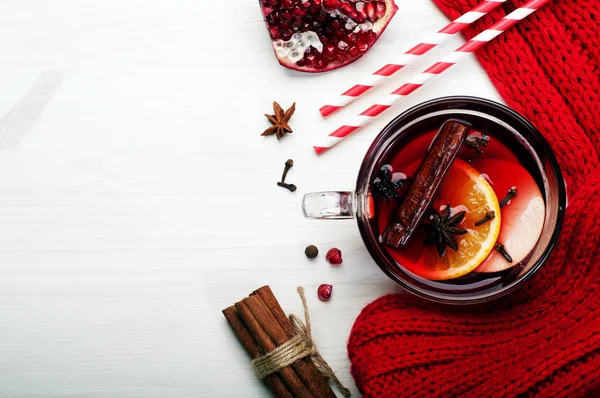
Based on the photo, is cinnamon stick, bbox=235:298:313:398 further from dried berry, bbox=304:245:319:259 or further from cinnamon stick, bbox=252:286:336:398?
dried berry, bbox=304:245:319:259

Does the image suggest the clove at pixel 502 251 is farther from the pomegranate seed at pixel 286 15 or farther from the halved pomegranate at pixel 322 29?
the pomegranate seed at pixel 286 15

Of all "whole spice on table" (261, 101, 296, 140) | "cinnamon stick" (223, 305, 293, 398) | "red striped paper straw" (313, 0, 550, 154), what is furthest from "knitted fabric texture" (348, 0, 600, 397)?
"whole spice on table" (261, 101, 296, 140)

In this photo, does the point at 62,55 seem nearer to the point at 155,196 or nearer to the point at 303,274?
the point at 155,196

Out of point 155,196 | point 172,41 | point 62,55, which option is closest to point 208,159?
point 155,196

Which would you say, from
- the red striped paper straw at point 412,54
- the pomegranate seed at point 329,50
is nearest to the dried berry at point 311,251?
the red striped paper straw at point 412,54

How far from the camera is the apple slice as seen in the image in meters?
0.99

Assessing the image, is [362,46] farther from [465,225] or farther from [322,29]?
[465,225]

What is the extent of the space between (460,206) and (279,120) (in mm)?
355

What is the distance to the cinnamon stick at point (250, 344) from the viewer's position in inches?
42.2

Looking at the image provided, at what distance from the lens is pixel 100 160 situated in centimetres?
117

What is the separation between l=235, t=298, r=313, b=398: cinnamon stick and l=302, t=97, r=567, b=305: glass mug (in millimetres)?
235

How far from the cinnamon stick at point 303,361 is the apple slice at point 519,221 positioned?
1.09 feet

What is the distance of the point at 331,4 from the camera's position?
106 cm

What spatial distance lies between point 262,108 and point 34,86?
447 mm
